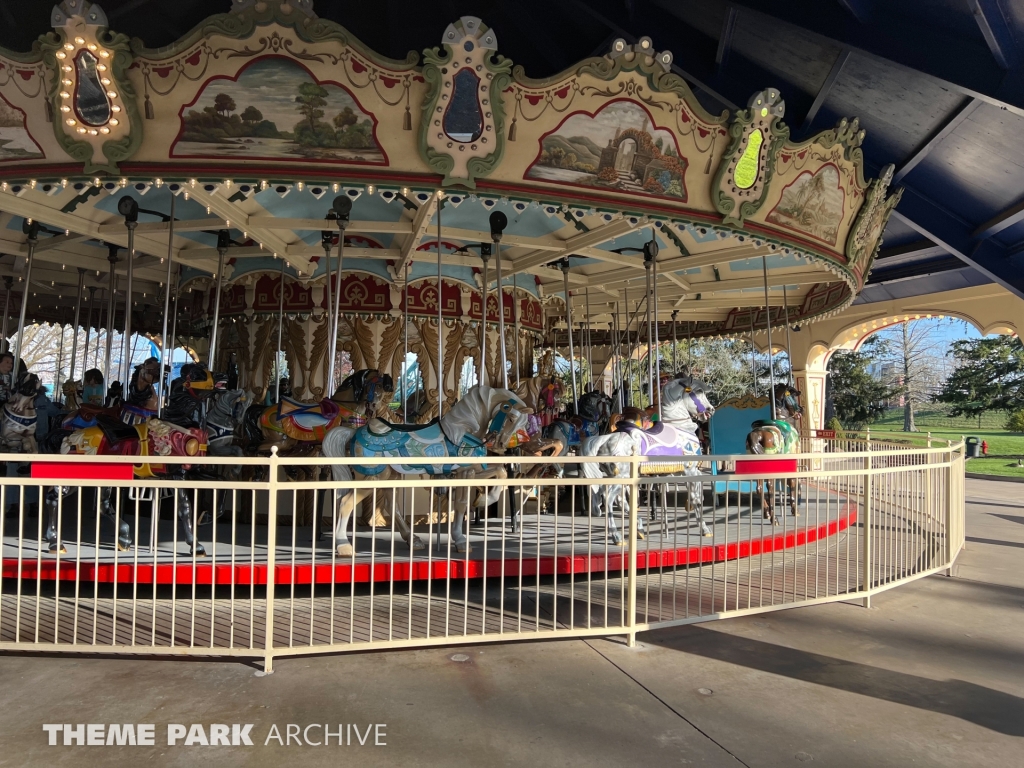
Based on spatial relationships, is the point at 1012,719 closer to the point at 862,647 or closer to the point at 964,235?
the point at 862,647

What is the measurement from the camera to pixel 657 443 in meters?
7.12

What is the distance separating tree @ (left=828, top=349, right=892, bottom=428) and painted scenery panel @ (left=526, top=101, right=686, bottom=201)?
27828mm

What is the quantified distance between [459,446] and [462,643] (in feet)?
6.79

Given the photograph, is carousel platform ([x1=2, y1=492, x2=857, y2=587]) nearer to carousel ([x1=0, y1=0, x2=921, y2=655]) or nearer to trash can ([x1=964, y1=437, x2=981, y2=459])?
carousel ([x1=0, y1=0, x2=921, y2=655])

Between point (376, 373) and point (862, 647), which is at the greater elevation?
point (376, 373)

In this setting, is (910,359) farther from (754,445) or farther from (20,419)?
(20,419)

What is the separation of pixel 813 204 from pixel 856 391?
1026 inches

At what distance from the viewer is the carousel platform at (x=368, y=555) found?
473 centimetres

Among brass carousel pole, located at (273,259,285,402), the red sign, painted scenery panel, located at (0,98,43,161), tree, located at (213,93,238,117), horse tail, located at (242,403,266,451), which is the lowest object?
the red sign

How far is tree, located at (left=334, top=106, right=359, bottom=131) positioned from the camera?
490cm

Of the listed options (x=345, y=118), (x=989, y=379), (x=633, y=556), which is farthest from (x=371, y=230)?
(x=989, y=379)

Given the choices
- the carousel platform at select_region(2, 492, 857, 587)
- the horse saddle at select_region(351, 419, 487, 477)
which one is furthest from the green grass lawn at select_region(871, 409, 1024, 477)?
the horse saddle at select_region(351, 419, 487, 477)

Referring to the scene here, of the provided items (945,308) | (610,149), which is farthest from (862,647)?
(945,308)

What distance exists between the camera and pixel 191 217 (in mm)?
7820
